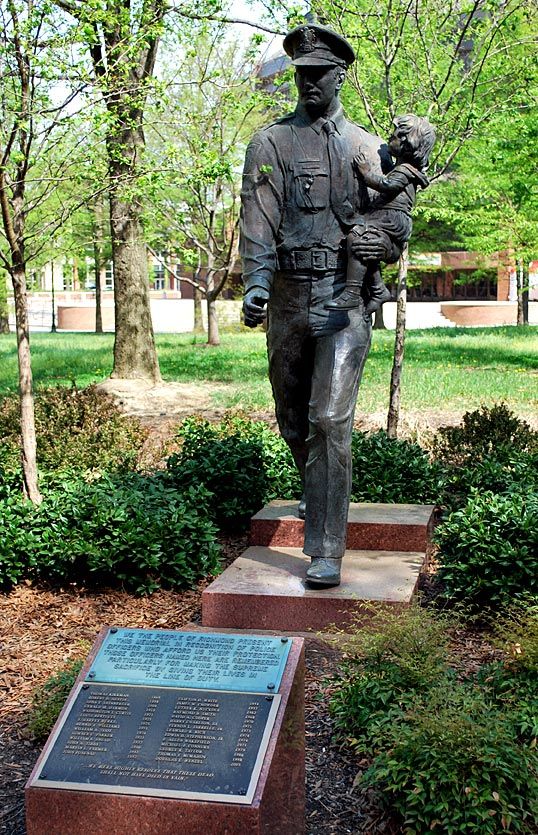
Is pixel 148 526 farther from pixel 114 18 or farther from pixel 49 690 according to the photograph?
pixel 114 18

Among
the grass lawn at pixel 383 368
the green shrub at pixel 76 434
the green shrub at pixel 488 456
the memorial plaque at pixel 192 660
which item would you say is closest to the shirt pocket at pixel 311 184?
the green shrub at pixel 488 456

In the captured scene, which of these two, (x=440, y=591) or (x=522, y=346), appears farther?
(x=522, y=346)

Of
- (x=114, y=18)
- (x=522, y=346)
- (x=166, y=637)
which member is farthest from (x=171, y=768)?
(x=522, y=346)

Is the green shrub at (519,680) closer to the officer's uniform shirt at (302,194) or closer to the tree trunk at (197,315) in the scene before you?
the officer's uniform shirt at (302,194)

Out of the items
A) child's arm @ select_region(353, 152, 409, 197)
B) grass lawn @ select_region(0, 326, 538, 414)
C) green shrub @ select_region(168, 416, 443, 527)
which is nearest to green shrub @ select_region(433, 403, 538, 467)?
green shrub @ select_region(168, 416, 443, 527)

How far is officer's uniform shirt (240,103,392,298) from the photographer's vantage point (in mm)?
5609

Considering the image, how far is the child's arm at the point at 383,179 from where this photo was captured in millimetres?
5555

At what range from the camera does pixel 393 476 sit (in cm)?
798

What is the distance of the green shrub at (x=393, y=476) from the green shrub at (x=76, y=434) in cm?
226

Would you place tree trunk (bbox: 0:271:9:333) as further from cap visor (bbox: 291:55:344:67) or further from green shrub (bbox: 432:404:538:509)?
cap visor (bbox: 291:55:344:67)

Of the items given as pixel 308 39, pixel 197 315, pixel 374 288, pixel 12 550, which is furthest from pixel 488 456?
pixel 197 315

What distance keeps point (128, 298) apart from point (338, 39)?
10.4 m

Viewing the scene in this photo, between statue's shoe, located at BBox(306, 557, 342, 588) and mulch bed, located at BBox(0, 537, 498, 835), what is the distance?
14.0 inches

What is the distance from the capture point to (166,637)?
3.96 m
